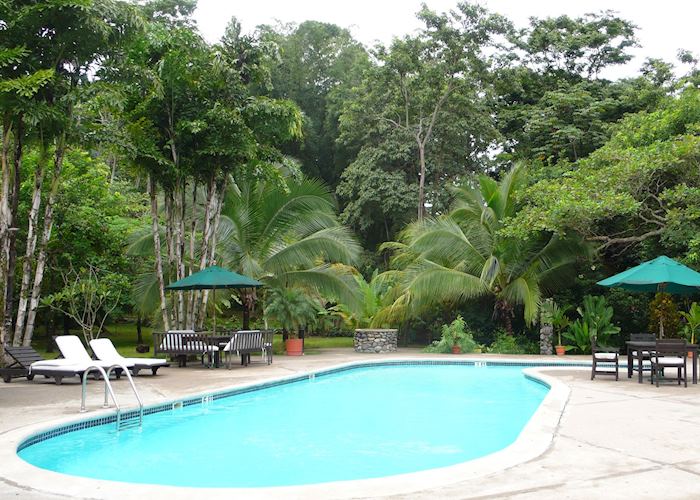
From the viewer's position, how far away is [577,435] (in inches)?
237

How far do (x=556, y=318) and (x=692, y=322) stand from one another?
115 inches

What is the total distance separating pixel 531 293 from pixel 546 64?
1141 centimetres

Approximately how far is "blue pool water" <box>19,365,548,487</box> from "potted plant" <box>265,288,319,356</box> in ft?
14.9

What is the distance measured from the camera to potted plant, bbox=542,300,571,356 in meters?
16.1

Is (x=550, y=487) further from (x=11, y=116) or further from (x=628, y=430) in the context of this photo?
(x=11, y=116)

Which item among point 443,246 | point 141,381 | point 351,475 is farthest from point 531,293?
point 351,475

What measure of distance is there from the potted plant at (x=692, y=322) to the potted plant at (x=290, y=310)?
8.41 metres

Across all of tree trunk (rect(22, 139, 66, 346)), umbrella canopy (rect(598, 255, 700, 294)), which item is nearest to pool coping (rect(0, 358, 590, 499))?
umbrella canopy (rect(598, 255, 700, 294))

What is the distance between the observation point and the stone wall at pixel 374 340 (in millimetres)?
16766

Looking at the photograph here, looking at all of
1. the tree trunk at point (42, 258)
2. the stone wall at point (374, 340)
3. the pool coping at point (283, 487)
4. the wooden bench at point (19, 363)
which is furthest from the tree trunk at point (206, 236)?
the pool coping at point (283, 487)

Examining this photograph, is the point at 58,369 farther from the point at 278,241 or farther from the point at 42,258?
the point at 278,241

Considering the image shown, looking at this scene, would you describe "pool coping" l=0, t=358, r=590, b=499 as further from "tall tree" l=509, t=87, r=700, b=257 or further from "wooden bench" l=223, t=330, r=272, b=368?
"tall tree" l=509, t=87, r=700, b=257

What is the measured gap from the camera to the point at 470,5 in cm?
2162

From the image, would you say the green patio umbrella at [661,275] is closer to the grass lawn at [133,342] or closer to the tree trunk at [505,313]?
the tree trunk at [505,313]
